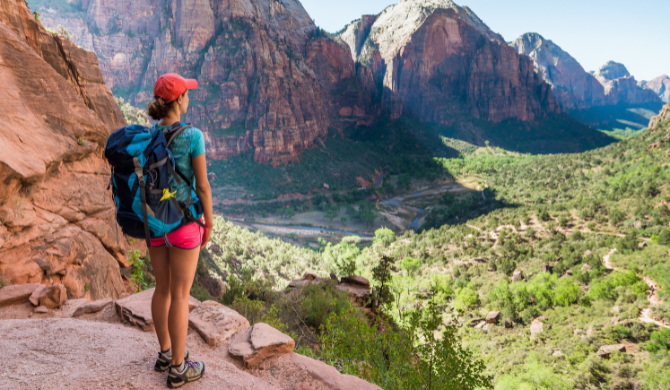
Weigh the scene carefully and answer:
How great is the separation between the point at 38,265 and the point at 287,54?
89871mm

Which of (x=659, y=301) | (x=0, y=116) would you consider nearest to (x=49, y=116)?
(x=0, y=116)

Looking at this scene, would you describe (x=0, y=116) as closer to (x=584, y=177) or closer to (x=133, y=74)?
(x=584, y=177)

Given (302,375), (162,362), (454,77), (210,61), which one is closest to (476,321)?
(302,375)

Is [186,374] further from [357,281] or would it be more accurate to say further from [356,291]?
[357,281]

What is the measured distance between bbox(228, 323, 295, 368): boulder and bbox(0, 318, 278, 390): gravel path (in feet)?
0.45

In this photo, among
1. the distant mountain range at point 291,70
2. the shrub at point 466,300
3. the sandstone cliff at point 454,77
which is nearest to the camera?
the shrub at point 466,300

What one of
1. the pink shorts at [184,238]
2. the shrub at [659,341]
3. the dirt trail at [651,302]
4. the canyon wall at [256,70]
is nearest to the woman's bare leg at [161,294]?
the pink shorts at [184,238]

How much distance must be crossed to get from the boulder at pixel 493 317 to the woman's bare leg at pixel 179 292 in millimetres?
20752

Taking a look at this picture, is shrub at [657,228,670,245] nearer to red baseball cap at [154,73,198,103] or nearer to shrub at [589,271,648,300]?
shrub at [589,271,648,300]

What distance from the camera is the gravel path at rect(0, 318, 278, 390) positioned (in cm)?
251

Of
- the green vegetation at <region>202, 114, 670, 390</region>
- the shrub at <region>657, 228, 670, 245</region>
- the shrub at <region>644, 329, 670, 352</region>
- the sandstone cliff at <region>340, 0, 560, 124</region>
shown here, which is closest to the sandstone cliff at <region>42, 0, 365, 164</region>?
the green vegetation at <region>202, 114, 670, 390</region>

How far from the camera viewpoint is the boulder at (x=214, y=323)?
4059mm

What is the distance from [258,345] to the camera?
3.77m

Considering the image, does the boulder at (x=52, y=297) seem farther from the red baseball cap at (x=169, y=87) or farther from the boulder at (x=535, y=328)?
the boulder at (x=535, y=328)
